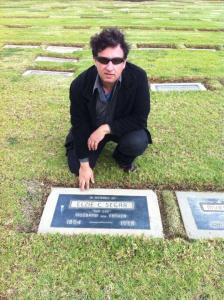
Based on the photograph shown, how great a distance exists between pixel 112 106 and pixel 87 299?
185 cm

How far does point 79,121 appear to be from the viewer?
4090 mm

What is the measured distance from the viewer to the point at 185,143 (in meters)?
5.04

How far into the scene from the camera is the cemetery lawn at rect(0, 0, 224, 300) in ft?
9.75

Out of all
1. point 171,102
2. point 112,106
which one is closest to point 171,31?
point 171,102

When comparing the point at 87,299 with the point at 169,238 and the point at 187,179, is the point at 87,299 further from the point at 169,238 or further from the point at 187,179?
the point at 187,179

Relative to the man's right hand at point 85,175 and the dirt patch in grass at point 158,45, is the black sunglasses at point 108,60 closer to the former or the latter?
the man's right hand at point 85,175

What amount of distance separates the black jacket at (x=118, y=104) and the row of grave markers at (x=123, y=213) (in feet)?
1.50

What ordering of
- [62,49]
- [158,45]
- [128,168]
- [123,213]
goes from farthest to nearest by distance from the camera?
1. [158,45]
2. [62,49]
3. [128,168]
4. [123,213]

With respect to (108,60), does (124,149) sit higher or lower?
lower

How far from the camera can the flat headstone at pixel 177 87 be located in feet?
22.8

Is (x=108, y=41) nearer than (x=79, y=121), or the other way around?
(x=108, y=41)

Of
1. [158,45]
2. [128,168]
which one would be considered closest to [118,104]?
[128,168]

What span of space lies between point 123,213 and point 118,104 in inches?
40.2

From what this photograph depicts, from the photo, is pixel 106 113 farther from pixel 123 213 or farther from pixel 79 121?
pixel 123 213
